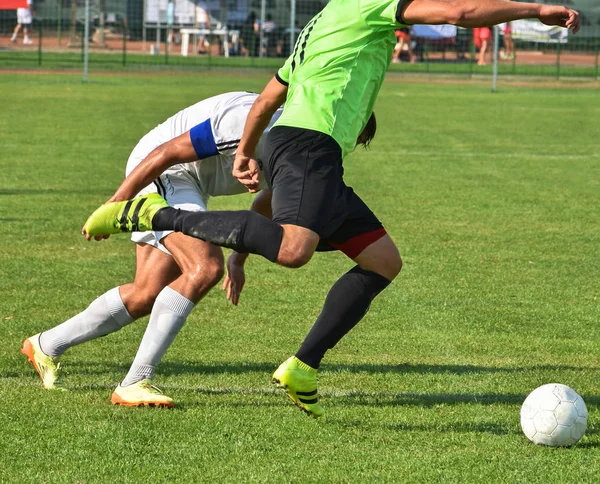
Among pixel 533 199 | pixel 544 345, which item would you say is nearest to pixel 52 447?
pixel 544 345

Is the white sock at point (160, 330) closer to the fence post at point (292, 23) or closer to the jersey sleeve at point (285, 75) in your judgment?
the jersey sleeve at point (285, 75)

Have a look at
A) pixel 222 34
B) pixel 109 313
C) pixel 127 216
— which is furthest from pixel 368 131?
pixel 222 34

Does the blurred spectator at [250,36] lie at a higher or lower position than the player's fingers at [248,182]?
higher

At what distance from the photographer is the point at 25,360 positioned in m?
5.86

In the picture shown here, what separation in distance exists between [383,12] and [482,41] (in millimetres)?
32525

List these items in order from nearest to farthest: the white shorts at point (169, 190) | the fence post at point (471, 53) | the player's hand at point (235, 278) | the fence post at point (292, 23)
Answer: the white shorts at point (169, 190)
the player's hand at point (235, 278)
the fence post at point (292, 23)
the fence post at point (471, 53)

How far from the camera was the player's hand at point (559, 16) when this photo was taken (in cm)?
452

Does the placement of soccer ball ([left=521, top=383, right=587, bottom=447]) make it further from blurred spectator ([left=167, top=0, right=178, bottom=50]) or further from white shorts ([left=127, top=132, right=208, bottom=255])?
blurred spectator ([left=167, top=0, right=178, bottom=50])

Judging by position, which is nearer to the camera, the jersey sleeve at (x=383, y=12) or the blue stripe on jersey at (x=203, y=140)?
the jersey sleeve at (x=383, y=12)

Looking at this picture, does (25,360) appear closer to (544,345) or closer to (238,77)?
(544,345)

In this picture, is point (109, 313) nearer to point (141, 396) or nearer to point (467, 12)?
point (141, 396)

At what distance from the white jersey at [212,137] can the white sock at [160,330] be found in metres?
0.64

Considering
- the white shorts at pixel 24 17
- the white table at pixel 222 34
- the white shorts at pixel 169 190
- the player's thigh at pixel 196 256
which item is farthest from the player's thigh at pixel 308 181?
the white shorts at pixel 24 17

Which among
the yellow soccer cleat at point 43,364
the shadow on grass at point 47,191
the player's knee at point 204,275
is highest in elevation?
the player's knee at point 204,275
